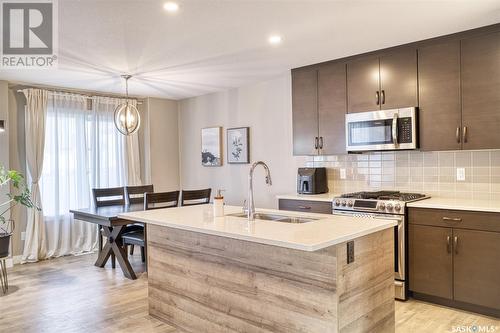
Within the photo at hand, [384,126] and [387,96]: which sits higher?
[387,96]

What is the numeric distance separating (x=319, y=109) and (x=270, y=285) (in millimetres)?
2553

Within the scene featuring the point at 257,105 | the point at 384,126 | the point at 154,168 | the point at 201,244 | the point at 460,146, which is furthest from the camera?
the point at 154,168

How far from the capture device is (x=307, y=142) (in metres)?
4.51

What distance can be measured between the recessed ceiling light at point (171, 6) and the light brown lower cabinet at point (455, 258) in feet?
8.41

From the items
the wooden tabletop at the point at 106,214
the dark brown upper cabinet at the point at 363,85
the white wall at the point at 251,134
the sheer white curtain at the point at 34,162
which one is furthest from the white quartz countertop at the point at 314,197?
the sheer white curtain at the point at 34,162

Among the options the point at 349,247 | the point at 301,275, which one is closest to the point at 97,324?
the point at 301,275

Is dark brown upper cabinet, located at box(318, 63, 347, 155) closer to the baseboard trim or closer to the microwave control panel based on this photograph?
the microwave control panel

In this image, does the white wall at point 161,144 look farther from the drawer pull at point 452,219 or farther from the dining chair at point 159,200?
the drawer pull at point 452,219

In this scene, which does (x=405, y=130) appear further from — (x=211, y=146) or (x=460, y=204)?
(x=211, y=146)

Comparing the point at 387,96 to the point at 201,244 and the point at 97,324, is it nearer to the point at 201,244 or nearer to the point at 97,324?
the point at 201,244

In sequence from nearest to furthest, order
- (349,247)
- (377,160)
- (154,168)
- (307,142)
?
Answer: 1. (349,247)
2. (377,160)
3. (307,142)
4. (154,168)

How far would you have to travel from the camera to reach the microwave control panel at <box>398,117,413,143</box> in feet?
11.9

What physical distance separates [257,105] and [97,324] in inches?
134

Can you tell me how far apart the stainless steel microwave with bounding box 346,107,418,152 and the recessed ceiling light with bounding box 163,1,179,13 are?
2153 mm
